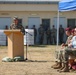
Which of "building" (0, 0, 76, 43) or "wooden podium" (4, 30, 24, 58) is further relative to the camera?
"building" (0, 0, 76, 43)

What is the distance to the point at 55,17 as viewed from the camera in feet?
108

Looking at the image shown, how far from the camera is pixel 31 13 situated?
3300 cm

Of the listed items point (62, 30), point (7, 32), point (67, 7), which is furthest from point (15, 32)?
point (62, 30)

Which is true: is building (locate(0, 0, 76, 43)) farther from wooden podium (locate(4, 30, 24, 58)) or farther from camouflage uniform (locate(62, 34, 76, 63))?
camouflage uniform (locate(62, 34, 76, 63))

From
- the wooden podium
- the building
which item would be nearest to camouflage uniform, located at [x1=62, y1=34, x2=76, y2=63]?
the wooden podium

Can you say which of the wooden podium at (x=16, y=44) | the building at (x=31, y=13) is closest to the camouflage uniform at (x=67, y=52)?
the wooden podium at (x=16, y=44)

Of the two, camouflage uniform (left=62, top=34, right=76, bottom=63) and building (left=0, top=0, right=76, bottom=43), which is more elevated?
building (left=0, top=0, right=76, bottom=43)

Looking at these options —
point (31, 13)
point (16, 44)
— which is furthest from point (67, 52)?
point (31, 13)

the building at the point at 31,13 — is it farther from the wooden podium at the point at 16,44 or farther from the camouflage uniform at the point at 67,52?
the camouflage uniform at the point at 67,52

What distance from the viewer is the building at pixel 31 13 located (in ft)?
107

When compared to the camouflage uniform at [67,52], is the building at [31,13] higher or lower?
higher

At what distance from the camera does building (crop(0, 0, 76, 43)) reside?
32688mm

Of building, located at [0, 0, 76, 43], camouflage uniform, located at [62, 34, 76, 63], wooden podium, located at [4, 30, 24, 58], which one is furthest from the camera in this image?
building, located at [0, 0, 76, 43]

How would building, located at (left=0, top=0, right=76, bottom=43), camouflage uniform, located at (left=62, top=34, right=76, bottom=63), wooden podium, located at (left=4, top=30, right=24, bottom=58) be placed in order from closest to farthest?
camouflage uniform, located at (left=62, top=34, right=76, bottom=63) < wooden podium, located at (left=4, top=30, right=24, bottom=58) < building, located at (left=0, top=0, right=76, bottom=43)
